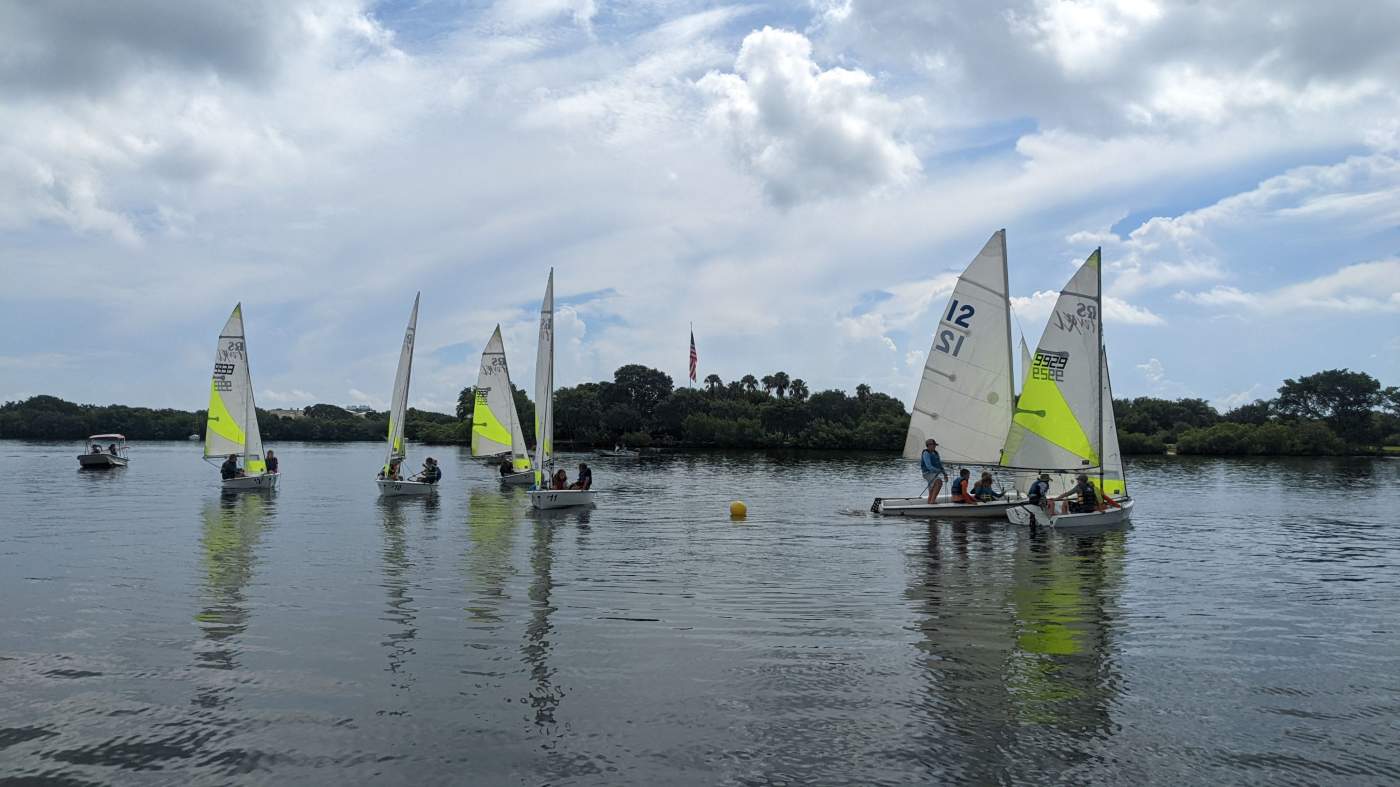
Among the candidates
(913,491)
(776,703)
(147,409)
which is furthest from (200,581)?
(147,409)

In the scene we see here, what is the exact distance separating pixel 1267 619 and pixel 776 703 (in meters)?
10.1

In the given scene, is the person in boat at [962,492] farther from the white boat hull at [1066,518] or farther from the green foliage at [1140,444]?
the green foliage at [1140,444]

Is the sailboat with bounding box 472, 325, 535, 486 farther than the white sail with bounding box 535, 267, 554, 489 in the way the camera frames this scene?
Yes

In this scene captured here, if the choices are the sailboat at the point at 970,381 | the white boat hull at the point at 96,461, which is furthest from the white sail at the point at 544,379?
the white boat hull at the point at 96,461

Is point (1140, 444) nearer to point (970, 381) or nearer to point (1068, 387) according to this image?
point (970, 381)

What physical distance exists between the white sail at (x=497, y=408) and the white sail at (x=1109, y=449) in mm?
32342

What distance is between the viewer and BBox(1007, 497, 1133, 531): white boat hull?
29.1 m

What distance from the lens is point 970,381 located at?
3334 centimetres

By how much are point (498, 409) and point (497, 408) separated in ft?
0.27

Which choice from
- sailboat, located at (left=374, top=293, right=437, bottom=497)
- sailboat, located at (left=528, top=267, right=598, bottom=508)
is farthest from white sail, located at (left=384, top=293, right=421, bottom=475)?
sailboat, located at (left=528, top=267, right=598, bottom=508)

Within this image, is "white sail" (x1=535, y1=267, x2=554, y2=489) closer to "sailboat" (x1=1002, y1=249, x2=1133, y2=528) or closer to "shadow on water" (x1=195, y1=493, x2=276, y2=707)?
"shadow on water" (x1=195, y1=493, x2=276, y2=707)

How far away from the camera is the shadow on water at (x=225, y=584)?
12016 millimetres

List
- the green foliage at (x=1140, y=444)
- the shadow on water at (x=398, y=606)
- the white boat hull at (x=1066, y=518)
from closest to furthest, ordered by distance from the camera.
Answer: the shadow on water at (x=398, y=606), the white boat hull at (x=1066, y=518), the green foliage at (x=1140, y=444)

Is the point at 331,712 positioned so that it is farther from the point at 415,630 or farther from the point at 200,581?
the point at 200,581
